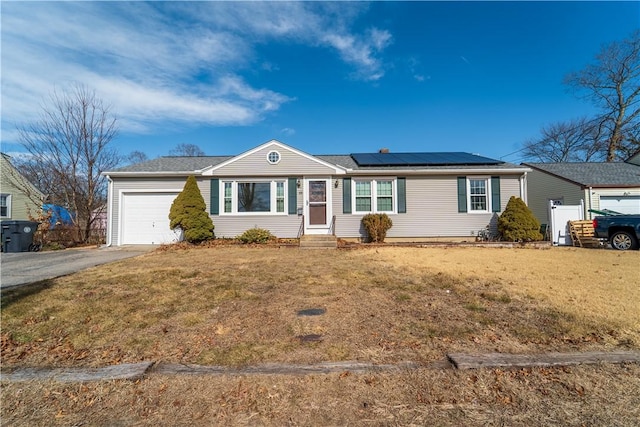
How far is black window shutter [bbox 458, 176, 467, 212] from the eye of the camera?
13.3 m

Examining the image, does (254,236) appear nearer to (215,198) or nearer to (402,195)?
(215,198)

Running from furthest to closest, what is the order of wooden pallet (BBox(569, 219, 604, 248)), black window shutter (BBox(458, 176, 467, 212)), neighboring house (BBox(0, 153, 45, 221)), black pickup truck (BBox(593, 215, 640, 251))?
neighboring house (BBox(0, 153, 45, 221))
black window shutter (BBox(458, 176, 467, 212))
wooden pallet (BBox(569, 219, 604, 248))
black pickup truck (BBox(593, 215, 640, 251))

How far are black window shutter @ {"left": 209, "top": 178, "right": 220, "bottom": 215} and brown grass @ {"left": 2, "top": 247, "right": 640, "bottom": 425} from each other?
6076mm

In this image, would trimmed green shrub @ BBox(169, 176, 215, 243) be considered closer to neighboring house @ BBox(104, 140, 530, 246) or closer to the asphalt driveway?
neighboring house @ BBox(104, 140, 530, 246)

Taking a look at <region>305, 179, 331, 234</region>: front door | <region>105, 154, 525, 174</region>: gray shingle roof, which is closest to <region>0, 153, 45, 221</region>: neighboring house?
<region>105, 154, 525, 174</region>: gray shingle roof

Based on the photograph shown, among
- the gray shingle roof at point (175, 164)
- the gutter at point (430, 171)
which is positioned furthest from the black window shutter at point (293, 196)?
the gray shingle roof at point (175, 164)

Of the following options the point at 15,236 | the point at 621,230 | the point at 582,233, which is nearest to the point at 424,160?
the point at 582,233

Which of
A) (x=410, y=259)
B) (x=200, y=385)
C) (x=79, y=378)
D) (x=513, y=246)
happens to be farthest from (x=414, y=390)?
(x=513, y=246)

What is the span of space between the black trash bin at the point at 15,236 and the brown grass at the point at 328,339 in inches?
315

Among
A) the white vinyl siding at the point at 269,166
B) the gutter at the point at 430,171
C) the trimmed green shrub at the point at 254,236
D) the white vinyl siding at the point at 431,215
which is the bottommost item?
the trimmed green shrub at the point at 254,236

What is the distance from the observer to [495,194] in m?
13.2

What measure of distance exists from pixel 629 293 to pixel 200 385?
6509 mm

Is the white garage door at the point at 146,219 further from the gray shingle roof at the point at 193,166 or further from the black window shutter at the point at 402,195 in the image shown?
the black window shutter at the point at 402,195

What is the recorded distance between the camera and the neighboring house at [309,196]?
43.1 ft
